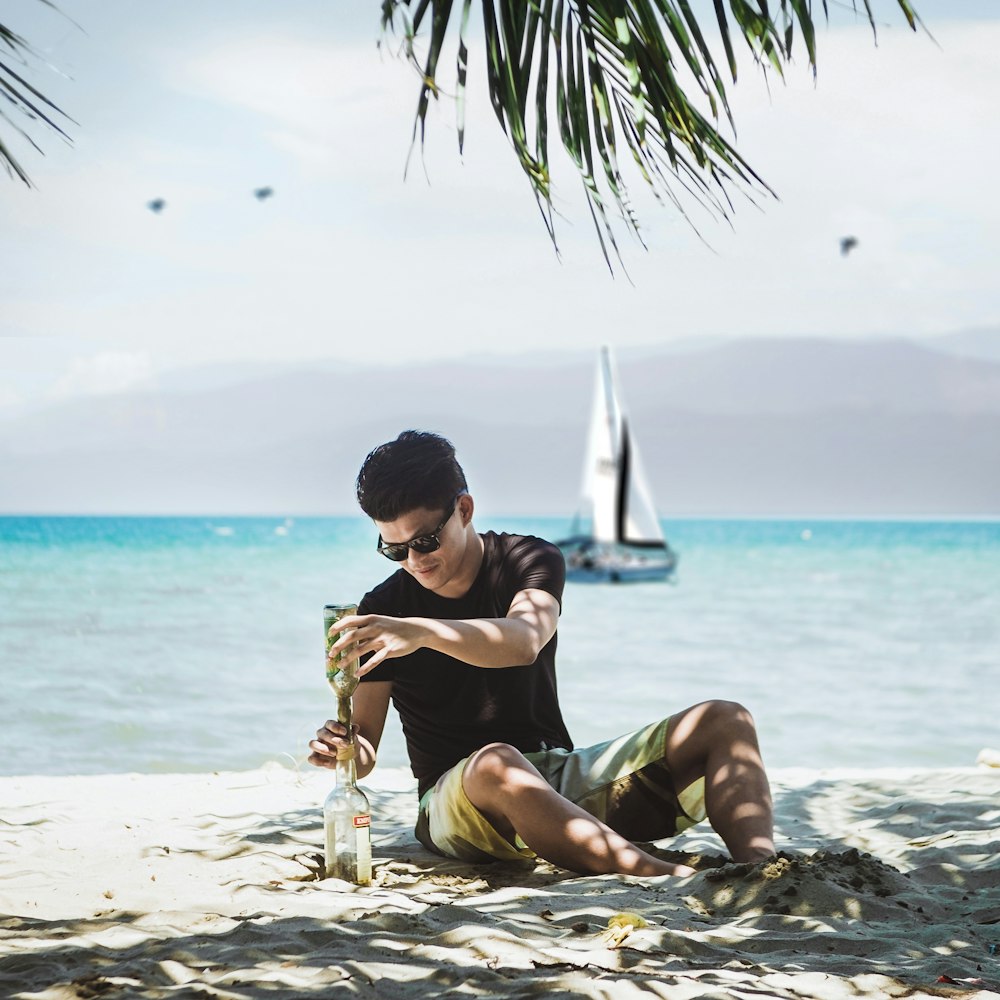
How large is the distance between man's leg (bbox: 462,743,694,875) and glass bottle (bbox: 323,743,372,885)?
28cm

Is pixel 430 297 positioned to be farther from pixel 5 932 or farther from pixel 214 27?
pixel 5 932

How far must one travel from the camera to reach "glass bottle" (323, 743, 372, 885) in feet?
9.30

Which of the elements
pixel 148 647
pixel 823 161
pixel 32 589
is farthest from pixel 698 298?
pixel 148 647

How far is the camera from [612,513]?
27.8 m

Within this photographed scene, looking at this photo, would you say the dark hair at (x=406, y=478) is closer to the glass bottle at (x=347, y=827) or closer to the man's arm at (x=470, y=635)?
the man's arm at (x=470, y=635)

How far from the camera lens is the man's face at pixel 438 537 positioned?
3053 mm

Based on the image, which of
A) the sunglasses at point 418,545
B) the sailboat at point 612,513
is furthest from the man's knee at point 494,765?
the sailboat at point 612,513

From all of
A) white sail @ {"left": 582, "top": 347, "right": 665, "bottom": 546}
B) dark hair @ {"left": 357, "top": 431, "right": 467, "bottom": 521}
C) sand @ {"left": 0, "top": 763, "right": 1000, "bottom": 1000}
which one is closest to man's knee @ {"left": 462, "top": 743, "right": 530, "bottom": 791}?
sand @ {"left": 0, "top": 763, "right": 1000, "bottom": 1000}

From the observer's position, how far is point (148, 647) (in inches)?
565

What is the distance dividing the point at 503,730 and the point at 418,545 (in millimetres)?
587

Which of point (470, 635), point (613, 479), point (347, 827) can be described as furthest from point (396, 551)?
point (613, 479)

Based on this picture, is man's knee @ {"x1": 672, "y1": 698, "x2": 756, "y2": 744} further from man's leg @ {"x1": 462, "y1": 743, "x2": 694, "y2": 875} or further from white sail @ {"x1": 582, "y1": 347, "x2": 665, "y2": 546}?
white sail @ {"x1": 582, "y1": 347, "x2": 665, "y2": 546}

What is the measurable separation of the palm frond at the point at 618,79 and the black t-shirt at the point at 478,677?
1.02m

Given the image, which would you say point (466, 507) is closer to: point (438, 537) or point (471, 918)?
point (438, 537)
